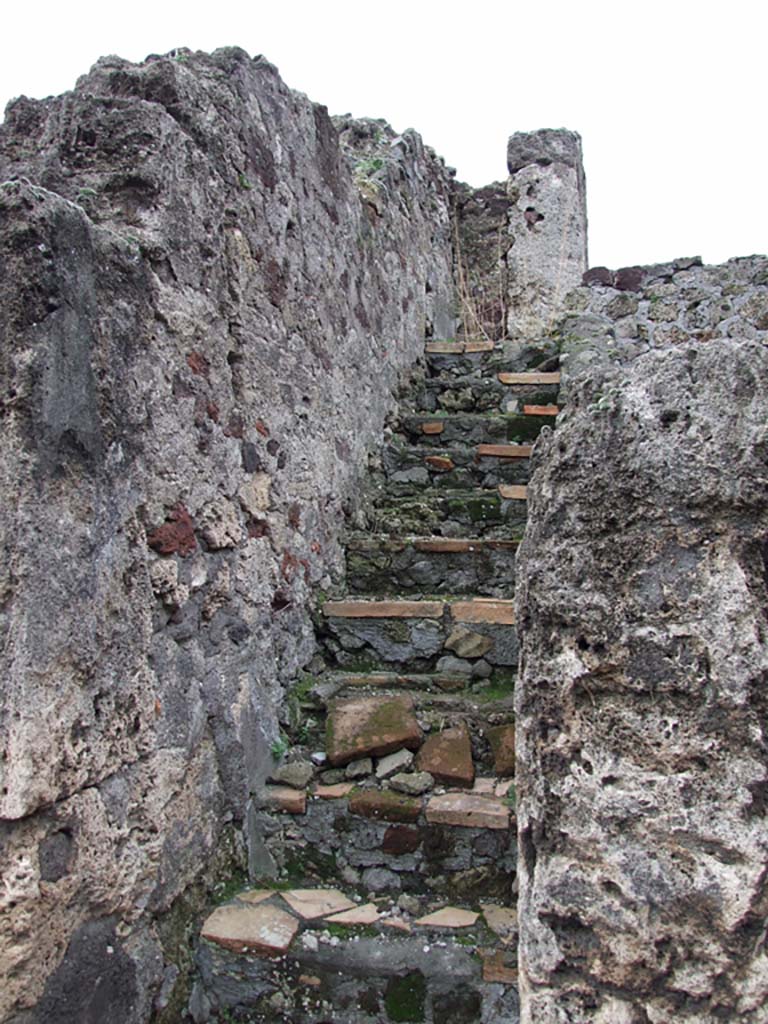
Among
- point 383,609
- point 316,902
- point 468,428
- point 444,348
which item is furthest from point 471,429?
point 316,902

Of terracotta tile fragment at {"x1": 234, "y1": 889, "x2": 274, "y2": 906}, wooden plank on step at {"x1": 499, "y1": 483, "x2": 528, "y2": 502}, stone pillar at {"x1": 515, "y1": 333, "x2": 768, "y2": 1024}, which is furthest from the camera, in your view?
wooden plank on step at {"x1": 499, "y1": 483, "x2": 528, "y2": 502}

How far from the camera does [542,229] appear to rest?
7793mm

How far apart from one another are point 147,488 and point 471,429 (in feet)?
9.36

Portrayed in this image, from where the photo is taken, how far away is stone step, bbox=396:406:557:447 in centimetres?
477

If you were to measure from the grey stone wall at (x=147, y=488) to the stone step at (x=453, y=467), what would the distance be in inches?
27.5

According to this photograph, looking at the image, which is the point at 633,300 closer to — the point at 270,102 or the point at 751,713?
the point at 270,102

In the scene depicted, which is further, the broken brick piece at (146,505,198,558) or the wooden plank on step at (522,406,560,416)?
the wooden plank on step at (522,406,560,416)

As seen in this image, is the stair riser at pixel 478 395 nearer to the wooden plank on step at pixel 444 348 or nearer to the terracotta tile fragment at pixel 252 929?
the wooden plank on step at pixel 444 348

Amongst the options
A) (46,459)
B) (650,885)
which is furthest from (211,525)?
(650,885)

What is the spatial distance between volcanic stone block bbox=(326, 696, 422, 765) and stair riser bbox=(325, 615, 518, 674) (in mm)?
298

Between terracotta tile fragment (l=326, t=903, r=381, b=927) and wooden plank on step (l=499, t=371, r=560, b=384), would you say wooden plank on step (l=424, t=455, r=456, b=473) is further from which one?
terracotta tile fragment (l=326, t=903, r=381, b=927)

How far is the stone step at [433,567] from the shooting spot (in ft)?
11.7

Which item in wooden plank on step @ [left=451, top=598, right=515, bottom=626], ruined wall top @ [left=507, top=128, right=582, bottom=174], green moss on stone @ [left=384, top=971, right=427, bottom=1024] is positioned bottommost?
green moss on stone @ [left=384, top=971, right=427, bottom=1024]

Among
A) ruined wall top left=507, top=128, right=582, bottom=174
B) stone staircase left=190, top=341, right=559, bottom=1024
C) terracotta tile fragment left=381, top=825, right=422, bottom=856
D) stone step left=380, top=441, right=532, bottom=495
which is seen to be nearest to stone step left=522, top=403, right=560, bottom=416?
stone step left=380, top=441, right=532, bottom=495
